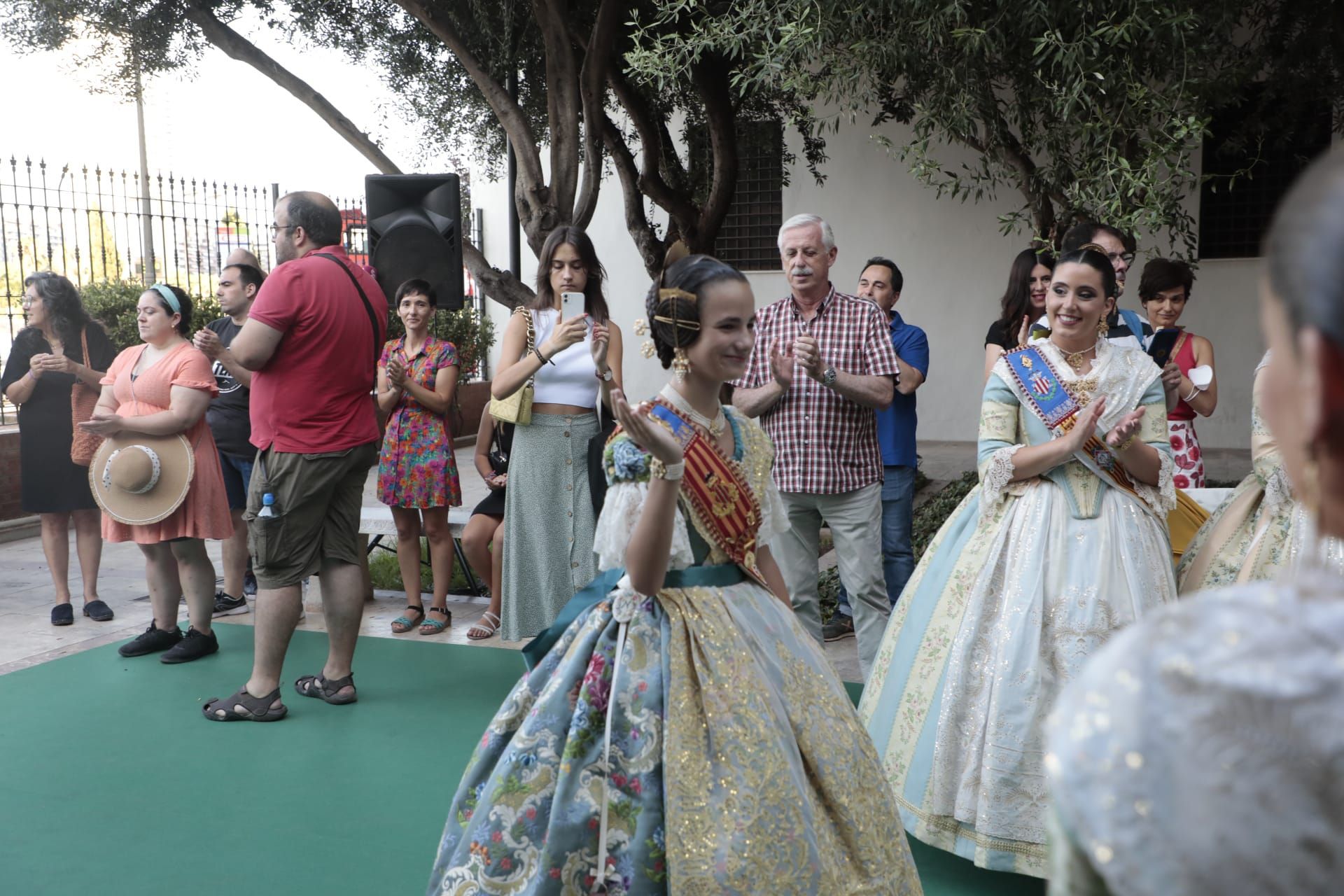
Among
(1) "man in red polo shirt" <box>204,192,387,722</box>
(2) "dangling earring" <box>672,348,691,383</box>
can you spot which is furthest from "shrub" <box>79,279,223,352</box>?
(2) "dangling earring" <box>672,348,691,383</box>

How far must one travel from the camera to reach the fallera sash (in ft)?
10.7

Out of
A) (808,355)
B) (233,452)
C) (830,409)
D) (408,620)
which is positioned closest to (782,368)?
(808,355)

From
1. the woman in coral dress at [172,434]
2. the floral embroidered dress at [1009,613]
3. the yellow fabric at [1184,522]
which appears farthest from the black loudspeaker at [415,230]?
the yellow fabric at [1184,522]

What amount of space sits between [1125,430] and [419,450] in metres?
3.81

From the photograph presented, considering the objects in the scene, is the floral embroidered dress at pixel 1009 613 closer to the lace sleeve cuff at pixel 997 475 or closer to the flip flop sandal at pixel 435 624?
the lace sleeve cuff at pixel 997 475

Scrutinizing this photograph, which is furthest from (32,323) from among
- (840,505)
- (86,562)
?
(840,505)

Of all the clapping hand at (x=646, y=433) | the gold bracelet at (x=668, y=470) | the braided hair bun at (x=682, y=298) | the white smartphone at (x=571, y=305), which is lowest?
the gold bracelet at (x=668, y=470)

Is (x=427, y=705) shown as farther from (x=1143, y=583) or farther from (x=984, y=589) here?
(x=1143, y=583)

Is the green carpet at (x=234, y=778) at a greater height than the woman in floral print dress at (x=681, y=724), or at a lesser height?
lesser

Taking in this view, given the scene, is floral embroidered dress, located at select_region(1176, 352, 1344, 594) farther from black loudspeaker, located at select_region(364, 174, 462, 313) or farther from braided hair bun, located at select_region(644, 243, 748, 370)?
black loudspeaker, located at select_region(364, 174, 462, 313)

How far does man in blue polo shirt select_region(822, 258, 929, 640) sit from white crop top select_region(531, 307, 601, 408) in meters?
1.27

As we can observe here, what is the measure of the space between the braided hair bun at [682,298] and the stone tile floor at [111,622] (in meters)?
2.90

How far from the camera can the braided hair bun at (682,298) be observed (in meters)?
2.55

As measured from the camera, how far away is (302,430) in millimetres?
4590
